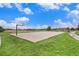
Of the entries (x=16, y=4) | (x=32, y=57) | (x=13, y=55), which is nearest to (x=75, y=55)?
(x=32, y=57)

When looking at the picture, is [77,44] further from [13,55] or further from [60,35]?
[13,55]

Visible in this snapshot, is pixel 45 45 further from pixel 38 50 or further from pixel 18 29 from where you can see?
pixel 18 29

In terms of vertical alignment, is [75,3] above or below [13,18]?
above

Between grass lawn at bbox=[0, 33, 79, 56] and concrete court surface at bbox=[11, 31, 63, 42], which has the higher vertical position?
concrete court surface at bbox=[11, 31, 63, 42]

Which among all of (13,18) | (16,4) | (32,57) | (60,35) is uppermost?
(16,4)

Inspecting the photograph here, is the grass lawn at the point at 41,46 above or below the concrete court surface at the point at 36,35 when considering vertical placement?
below

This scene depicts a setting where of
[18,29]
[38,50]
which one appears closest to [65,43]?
[38,50]
